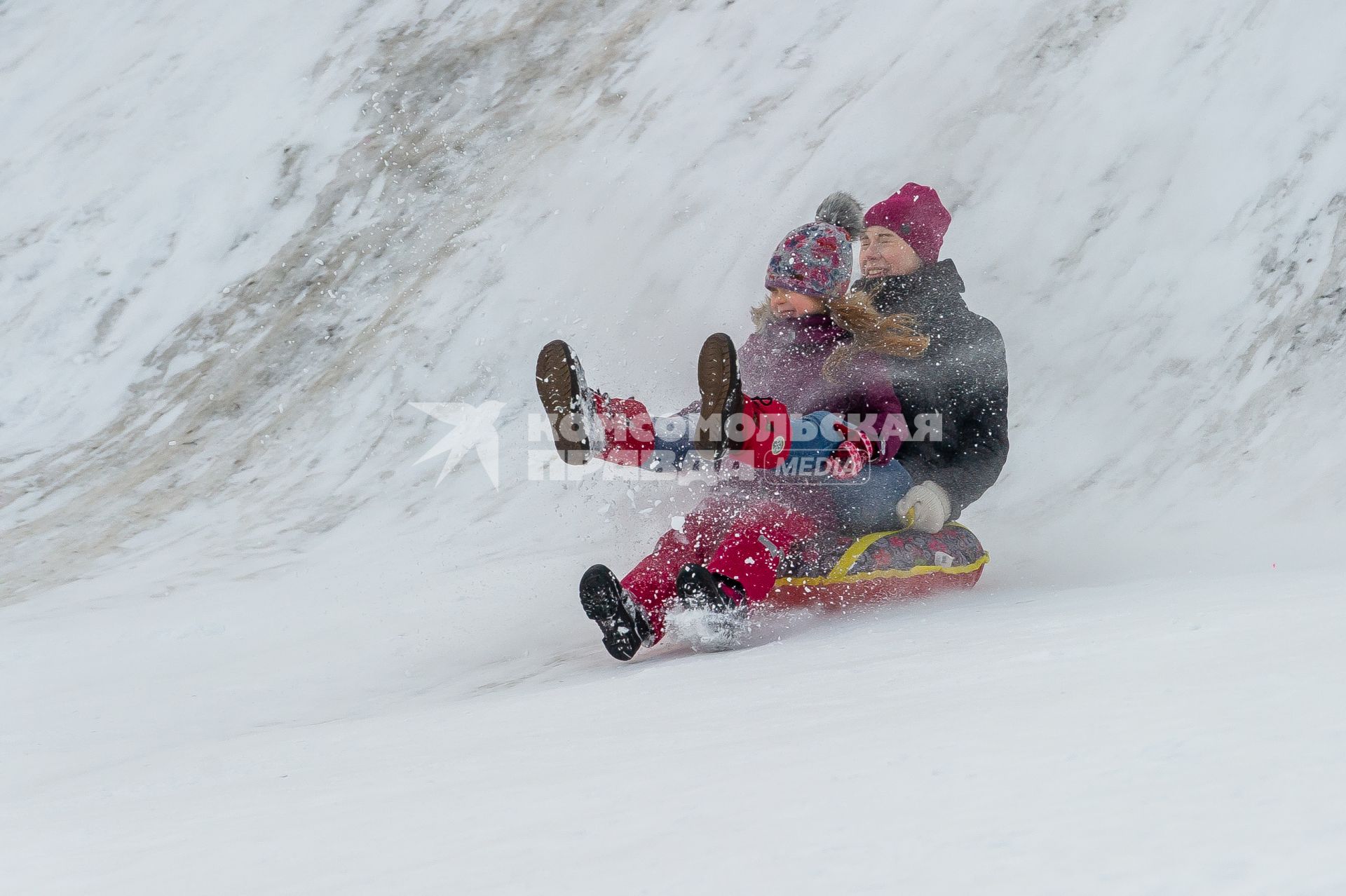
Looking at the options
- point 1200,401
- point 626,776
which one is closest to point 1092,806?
point 626,776

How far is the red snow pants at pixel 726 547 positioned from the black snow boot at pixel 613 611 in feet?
0.23

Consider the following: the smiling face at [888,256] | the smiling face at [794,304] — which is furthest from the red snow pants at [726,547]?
the smiling face at [888,256]

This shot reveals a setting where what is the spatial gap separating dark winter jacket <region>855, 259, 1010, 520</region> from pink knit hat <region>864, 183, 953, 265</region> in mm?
230

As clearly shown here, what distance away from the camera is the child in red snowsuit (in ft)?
8.10

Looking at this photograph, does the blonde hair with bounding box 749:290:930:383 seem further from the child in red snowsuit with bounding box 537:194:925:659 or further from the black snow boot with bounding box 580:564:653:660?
the black snow boot with bounding box 580:564:653:660

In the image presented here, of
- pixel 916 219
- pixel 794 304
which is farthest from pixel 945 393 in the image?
pixel 916 219

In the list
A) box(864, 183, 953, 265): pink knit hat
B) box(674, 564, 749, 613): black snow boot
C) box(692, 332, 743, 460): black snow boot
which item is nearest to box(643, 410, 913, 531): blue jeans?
box(692, 332, 743, 460): black snow boot

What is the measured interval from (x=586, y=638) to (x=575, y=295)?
2245 millimetres

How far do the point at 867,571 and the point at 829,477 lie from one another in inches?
9.7

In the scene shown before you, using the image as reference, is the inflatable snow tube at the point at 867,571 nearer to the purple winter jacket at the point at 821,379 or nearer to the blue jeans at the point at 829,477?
the blue jeans at the point at 829,477

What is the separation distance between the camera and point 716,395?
2.40 meters

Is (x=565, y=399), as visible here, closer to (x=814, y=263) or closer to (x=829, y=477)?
(x=829, y=477)

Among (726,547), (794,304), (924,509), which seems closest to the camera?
(726,547)
